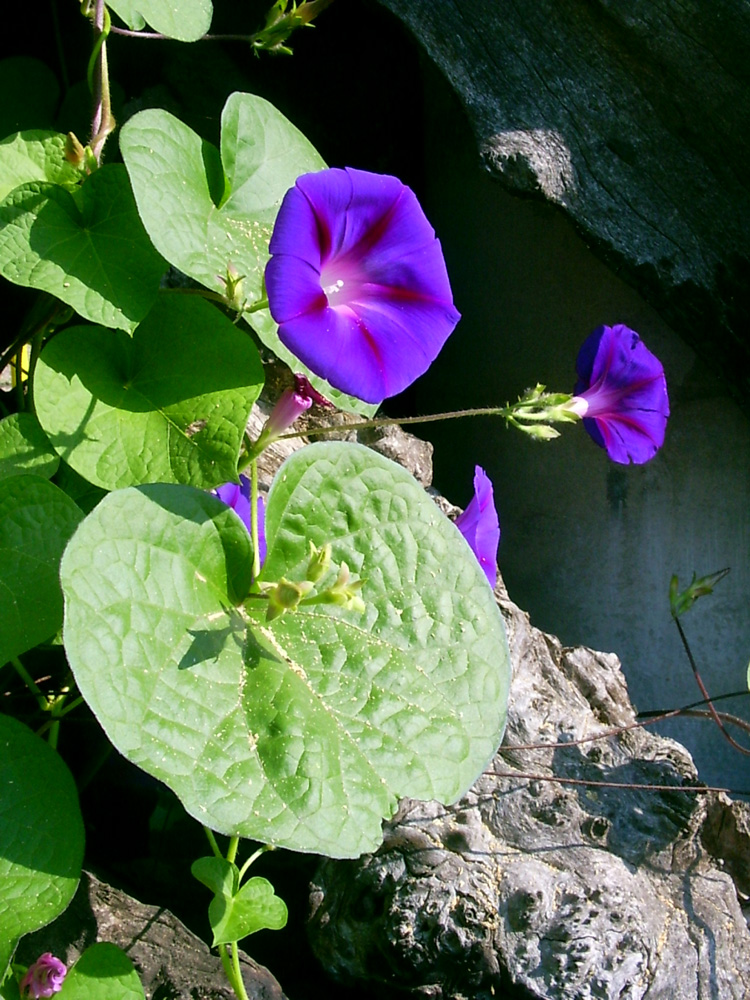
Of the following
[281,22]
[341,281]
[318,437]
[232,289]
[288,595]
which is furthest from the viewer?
[318,437]

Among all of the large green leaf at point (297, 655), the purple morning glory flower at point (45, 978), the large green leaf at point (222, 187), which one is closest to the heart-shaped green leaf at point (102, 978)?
the purple morning glory flower at point (45, 978)

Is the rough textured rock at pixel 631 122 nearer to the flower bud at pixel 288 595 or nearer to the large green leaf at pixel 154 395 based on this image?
the large green leaf at pixel 154 395

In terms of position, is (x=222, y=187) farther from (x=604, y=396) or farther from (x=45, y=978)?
(x=45, y=978)

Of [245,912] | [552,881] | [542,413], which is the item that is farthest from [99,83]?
[552,881]

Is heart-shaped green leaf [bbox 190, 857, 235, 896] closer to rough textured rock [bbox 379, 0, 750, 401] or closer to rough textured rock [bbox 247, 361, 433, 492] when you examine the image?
rough textured rock [bbox 247, 361, 433, 492]

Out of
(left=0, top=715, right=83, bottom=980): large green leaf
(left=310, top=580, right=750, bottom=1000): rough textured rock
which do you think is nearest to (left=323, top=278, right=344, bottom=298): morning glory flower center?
(left=0, top=715, right=83, bottom=980): large green leaf
